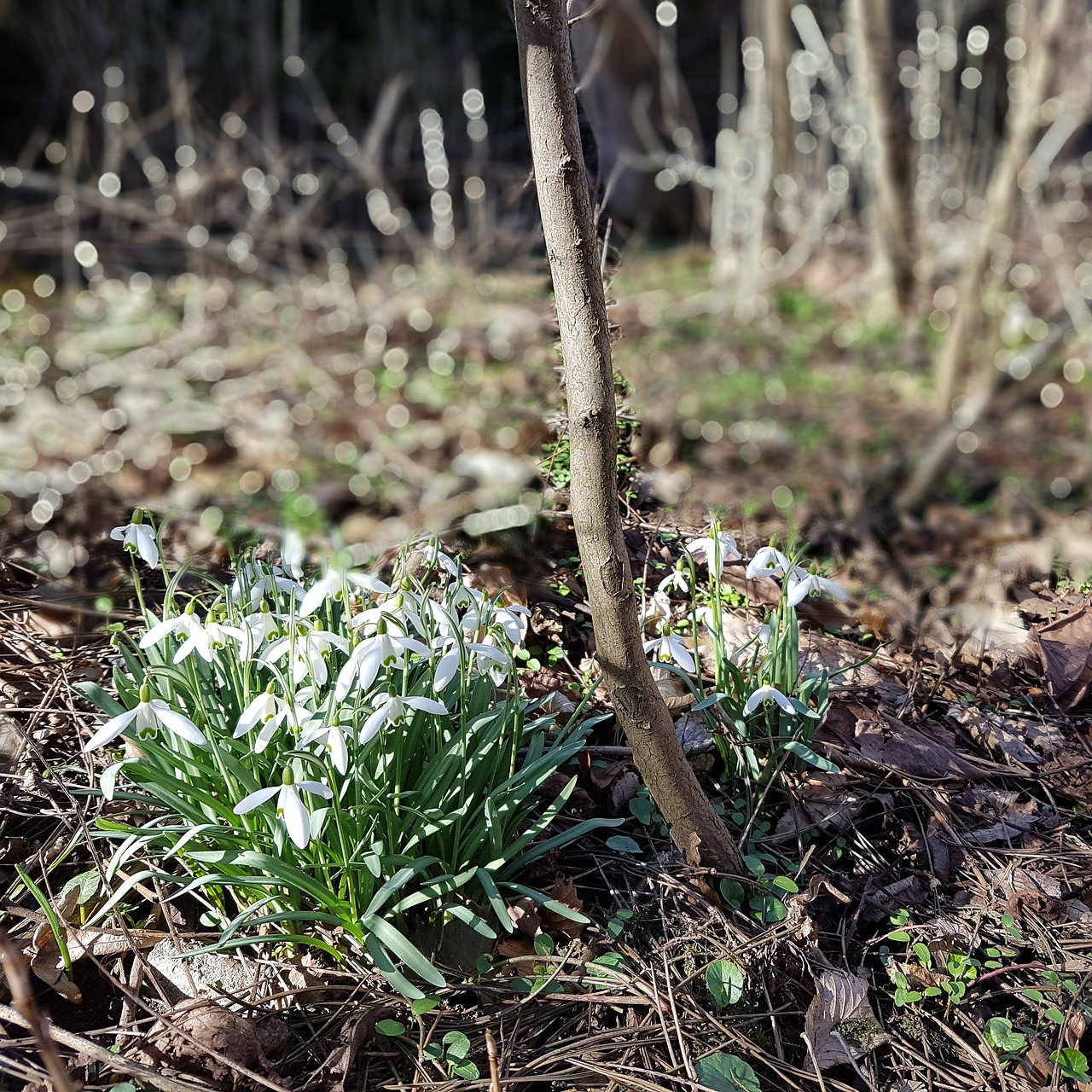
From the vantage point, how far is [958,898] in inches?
60.1

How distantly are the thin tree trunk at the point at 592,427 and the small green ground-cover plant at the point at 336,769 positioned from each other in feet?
0.45

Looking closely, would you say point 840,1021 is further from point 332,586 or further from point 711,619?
point 332,586

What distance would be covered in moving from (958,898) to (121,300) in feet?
22.8

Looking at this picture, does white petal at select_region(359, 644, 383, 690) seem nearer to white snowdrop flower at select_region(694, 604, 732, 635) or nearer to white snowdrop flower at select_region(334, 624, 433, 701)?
white snowdrop flower at select_region(334, 624, 433, 701)

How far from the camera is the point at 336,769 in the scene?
1.25 meters

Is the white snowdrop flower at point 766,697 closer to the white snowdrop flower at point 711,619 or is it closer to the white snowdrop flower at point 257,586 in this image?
the white snowdrop flower at point 711,619

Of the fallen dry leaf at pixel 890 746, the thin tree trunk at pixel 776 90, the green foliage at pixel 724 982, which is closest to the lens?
the green foliage at pixel 724 982

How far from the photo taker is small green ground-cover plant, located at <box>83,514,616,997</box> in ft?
4.22

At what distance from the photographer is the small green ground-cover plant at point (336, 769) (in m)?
1.29

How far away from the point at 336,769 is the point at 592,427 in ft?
1.88

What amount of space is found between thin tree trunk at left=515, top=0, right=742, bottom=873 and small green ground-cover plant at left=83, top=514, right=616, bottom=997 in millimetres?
137

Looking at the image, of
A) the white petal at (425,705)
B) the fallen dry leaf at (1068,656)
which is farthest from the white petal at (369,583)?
the fallen dry leaf at (1068,656)

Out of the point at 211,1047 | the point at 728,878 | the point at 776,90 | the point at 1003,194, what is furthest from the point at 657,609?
the point at 776,90

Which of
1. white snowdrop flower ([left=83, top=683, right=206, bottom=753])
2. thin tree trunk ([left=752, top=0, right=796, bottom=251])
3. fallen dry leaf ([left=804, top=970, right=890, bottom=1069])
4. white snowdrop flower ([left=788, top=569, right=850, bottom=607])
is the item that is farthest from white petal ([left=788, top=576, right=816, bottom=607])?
thin tree trunk ([left=752, top=0, right=796, bottom=251])
